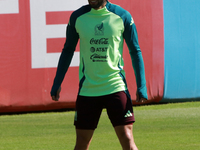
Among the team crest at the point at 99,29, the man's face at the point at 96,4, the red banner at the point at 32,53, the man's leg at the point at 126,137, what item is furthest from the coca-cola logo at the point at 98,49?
the red banner at the point at 32,53

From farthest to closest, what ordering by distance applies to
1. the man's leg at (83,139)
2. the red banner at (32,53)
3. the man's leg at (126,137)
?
the red banner at (32,53), the man's leg at (83,139), the man's leg at (126,137)

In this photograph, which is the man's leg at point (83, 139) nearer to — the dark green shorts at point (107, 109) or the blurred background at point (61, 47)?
the dark green shorts at point (107, 109)

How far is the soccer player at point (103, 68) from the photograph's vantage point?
357 centimetres

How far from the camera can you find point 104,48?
3.57m

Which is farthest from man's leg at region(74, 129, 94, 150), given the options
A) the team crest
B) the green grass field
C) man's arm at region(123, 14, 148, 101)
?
the green grass field

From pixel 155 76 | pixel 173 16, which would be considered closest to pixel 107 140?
pixel 155 76

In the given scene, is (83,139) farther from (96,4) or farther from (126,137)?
A: (96,4)

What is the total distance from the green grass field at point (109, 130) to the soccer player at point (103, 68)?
2.53m

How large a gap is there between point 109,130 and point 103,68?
4.24 m

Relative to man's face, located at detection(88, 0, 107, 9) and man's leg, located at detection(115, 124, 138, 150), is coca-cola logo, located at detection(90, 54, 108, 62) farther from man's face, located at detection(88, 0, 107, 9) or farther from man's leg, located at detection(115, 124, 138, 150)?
man's leg, located at detection(115, 124, 138, 150)

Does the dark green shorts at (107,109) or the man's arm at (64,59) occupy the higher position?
the man's arm at (64,59)

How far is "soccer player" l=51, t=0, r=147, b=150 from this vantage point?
357cm

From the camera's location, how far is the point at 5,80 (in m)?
9.77

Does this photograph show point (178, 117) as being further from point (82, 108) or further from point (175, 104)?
point (82, 108)
